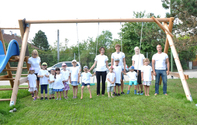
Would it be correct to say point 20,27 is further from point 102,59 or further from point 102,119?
point 102,119

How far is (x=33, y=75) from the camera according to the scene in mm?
6316

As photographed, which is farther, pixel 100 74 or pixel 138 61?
pixel 138 61

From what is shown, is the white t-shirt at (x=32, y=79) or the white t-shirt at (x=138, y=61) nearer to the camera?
the white t-shirt at (x=32, y=79)

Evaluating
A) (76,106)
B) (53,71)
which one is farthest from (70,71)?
(76,106)

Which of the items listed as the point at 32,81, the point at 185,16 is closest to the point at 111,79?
the point at 32,81

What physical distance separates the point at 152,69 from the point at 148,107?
90.4 inches

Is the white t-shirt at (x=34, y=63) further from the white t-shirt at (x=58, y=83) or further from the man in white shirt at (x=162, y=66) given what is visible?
the man in white shirt at (x=162, y=66)

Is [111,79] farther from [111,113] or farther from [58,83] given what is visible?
[111,113]

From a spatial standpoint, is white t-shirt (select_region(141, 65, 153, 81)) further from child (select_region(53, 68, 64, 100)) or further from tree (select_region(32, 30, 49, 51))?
tree (select_region(32, 30, 49, 51))

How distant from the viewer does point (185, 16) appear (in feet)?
38.2

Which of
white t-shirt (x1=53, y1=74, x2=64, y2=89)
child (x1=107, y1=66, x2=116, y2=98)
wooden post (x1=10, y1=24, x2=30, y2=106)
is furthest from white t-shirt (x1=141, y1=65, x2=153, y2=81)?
wooden post (x1=10, y1=24, x2=30, y2=106)

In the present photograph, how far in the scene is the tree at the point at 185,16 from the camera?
11.4 m

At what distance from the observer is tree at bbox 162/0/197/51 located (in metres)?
11.4

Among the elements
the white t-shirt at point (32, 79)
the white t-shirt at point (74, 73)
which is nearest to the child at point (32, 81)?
the white t-shirt at point (32, 79)
